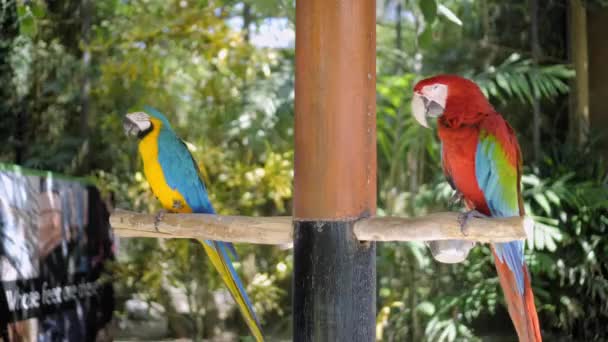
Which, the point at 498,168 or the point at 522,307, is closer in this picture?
the point at 522,307

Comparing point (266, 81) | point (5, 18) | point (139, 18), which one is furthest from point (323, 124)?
point (5, 18)

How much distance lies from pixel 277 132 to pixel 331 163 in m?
2.25

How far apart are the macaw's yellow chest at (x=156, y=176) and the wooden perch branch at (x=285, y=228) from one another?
0.97ft

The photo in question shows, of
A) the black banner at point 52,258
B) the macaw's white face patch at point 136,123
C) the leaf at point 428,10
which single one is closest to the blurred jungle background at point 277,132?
the black banner at point 52,258

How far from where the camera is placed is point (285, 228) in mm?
1232

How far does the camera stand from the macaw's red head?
1348 millimetres

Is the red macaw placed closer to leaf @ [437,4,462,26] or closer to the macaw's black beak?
leaf @ [437,4,462,26]

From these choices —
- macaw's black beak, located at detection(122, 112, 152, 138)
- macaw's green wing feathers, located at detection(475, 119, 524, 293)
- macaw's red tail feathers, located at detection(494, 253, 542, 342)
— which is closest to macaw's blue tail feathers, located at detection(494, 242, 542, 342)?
macaw's red tail feathers, located at detection(494, 253, 542, 342)

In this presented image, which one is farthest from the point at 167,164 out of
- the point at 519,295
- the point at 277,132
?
the point at 277,132

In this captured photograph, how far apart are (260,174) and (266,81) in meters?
0.56

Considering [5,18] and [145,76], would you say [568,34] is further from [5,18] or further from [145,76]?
[5,18]

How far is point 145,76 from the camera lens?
3.46m

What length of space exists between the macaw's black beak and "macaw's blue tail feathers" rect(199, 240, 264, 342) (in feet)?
1.47

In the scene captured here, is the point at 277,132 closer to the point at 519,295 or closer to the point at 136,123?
the point at 136,123
